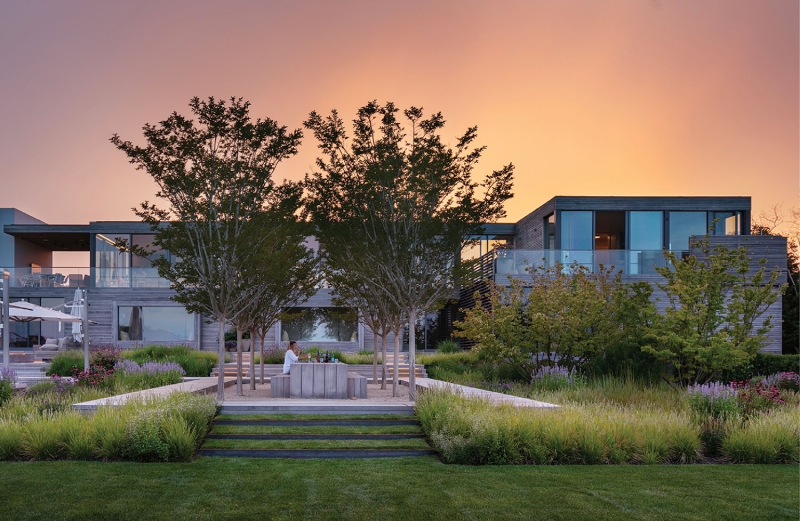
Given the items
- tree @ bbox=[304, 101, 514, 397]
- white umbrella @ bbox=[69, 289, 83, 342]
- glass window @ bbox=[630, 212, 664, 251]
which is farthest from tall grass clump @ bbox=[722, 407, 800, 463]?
glass window @ bbox=[630, 212, 664, 251]

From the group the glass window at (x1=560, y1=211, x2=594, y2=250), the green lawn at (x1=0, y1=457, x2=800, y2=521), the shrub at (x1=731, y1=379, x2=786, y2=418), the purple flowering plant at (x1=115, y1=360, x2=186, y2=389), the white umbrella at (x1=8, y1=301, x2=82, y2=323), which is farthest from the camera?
the glass window at (x1=560, y1=211, x2=594, y2=250)

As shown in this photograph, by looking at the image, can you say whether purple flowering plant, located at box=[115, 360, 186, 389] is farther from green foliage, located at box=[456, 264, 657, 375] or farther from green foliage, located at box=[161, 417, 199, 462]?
green foliage, located at box=[456, 264, 657, 375]

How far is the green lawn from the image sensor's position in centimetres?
674

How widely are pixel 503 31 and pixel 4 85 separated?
583 inches

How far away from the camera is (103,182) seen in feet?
82.6

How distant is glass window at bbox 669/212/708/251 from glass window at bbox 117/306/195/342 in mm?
21924

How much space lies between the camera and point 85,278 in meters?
32.9

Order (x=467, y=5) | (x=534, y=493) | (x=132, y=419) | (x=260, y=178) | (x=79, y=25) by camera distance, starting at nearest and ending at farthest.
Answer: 1. (x=534, y=493)
2. (x=132, y=419)
3. (x=260, y=178)
4. (x=467, y=5)
5. (x=79, y=25)

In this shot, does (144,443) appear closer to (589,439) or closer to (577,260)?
(589,439)

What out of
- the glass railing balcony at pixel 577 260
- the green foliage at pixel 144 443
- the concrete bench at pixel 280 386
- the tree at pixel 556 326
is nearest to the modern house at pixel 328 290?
the glass railing balcony at pixel 577 260

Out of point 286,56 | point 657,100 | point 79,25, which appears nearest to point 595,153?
point 657,100

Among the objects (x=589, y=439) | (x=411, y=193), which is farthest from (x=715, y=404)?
(x=411, y=193)

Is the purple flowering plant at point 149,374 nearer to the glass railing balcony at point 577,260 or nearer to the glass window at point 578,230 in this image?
the glass railing balcony at point 577,260

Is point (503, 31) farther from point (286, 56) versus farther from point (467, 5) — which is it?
point (286, 56)
